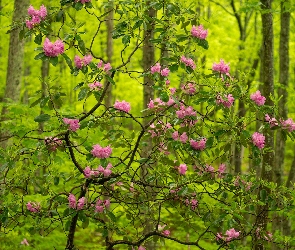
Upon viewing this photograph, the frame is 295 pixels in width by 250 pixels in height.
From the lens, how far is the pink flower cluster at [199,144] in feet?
11.1

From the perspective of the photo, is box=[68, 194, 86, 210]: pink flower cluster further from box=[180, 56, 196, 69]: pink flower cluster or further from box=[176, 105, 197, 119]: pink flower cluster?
box=[180, 56, 196, 69]: pink flower cluster

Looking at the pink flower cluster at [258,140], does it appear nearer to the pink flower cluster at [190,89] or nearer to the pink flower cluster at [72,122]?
the pink flower cluster at [190,89]

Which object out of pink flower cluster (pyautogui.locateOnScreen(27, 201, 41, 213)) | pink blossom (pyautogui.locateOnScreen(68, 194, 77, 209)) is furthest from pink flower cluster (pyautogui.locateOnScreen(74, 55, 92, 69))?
pink flower cluster (pyautogui.locateOnScreen(27, 201, 41, 213))

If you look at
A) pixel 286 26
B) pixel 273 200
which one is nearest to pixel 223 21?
pixel 286 26

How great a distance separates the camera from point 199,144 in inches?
133

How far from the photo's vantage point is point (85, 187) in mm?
3680

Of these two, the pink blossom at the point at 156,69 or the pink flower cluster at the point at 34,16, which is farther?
the pink blossom at the point at 156,69

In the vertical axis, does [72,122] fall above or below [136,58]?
below

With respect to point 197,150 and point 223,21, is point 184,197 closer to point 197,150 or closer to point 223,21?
point 197,150

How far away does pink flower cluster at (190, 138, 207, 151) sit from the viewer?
133 inches

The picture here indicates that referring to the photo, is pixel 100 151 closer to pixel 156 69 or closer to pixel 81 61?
pixel 81 61

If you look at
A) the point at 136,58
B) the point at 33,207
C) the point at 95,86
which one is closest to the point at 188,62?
the point at 95,86

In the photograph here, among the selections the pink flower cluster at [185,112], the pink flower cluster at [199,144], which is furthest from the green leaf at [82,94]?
the pink flower cluster at [199,144]

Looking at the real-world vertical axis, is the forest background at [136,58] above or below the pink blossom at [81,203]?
above
